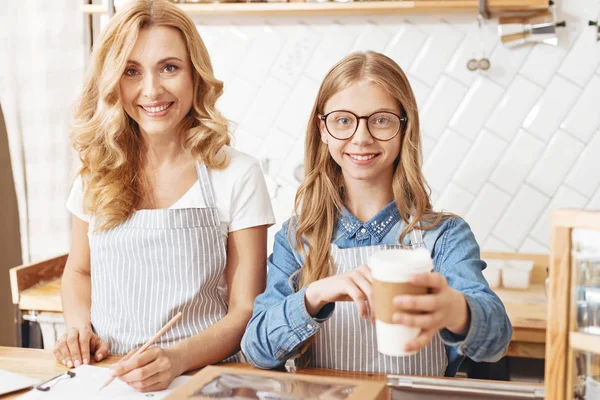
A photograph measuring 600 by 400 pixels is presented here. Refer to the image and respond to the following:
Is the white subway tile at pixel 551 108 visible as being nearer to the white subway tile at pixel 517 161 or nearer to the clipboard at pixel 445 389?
the white subway tile at pixel 517 161

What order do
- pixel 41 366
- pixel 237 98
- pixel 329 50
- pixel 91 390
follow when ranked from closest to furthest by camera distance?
pixel 91 390 < pixel 41 366 < pixel 329 50 < pixel 237 98

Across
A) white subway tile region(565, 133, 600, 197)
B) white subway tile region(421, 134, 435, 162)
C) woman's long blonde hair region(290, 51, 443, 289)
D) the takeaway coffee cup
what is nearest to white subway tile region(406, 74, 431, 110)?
white subway tile region(421, 134, 435, 162)

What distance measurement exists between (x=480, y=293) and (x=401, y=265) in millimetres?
371

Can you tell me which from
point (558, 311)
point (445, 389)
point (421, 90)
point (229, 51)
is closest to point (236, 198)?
point (445, 389)

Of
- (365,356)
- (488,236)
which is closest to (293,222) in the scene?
(365,356)

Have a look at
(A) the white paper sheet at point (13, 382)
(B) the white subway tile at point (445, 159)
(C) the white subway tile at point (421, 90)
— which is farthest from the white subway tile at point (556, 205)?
(A) the white paper sheet at point (13, 382)

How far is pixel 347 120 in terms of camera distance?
57.7 inches

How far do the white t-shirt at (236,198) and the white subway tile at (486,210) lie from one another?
133cm

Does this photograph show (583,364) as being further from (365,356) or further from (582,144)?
(582,144)

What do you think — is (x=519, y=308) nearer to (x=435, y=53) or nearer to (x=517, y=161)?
(x=517, y=161)

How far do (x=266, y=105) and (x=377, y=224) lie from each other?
1.50 m

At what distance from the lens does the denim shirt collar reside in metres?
1.49

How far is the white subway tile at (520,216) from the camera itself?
266 cm

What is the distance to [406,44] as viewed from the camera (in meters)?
2.74
